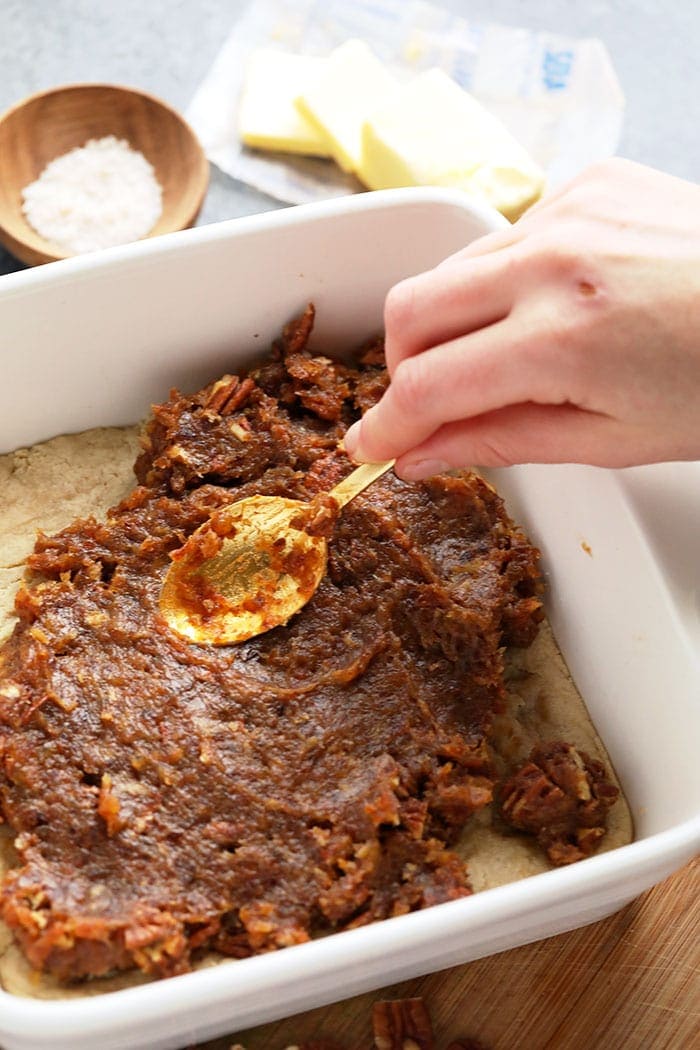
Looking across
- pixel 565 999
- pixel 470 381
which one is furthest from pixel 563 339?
pixel 565 999

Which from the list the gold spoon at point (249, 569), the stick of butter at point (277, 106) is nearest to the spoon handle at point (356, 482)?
the gold spoon at point (249, 569)

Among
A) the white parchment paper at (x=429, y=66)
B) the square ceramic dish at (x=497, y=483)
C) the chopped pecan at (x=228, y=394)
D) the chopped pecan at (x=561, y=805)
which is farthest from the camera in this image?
the white parchment paper at (x=429, y=66)

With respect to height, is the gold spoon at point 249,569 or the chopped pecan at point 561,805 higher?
the gold spoon at point 249,569

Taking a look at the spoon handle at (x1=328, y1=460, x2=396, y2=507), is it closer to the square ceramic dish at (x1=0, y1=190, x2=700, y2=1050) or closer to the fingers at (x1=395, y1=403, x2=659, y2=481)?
the fingers at (x1=395, y1=403, x2=659, y2=481)

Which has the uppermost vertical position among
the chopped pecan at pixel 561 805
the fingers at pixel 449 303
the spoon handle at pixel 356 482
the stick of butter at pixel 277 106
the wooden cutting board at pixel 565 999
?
the fingers at pixel 449 303

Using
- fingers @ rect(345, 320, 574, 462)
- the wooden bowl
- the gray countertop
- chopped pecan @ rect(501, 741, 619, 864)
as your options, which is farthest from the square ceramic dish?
the gray countertop

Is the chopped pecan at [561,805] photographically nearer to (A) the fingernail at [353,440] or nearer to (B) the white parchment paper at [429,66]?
(A) the fingernail at [353,440]

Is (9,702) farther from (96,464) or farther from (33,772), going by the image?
(96,464)
